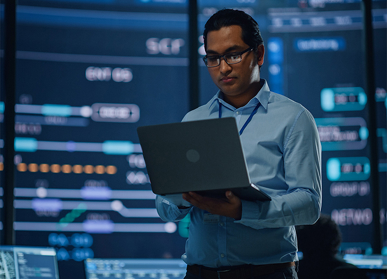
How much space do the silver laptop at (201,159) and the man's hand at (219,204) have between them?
2 cm

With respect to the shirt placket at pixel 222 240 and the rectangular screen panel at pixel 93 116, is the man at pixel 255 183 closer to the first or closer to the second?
the shirt placket at pixel 222 240

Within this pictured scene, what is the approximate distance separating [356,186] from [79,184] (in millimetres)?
2302

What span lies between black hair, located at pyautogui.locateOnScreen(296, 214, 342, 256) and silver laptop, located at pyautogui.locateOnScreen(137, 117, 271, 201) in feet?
3.92

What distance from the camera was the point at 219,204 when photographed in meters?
1.13

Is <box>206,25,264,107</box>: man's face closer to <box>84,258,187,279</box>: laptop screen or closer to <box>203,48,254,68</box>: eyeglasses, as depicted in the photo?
<box>203,48,254,68</box>: eyeglasses

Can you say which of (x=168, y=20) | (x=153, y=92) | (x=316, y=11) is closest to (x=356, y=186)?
(x=316, y=11)

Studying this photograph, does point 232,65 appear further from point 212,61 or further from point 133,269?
point 133,269

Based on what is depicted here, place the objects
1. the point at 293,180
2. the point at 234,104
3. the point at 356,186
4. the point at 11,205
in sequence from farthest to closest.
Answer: the point at 356,186, the point at 11,205, the point at 234,104, the point at 293,180

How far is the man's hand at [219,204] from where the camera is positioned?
1125mm

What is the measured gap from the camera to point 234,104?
147 centimetres

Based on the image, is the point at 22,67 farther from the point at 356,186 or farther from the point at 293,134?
the point at 356,186

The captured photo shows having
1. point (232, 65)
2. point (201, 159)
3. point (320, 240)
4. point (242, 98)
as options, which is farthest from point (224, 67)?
point (320, 240)

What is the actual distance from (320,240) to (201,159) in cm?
135

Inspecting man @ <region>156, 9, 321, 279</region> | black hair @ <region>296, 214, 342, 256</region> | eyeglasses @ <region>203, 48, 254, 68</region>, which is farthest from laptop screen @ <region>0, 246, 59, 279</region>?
eyeglasses @ <region>203, 48, 254, 68</region>
